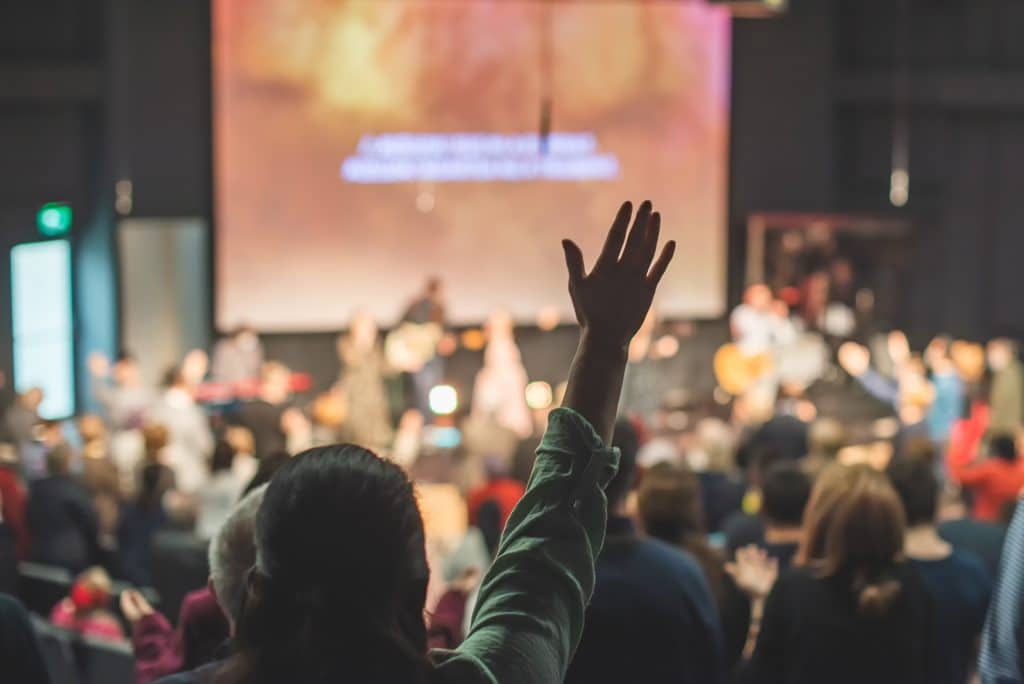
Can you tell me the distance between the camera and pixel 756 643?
342 centimetres

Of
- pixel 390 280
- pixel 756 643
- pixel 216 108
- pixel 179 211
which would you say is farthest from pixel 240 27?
pixel 756 643

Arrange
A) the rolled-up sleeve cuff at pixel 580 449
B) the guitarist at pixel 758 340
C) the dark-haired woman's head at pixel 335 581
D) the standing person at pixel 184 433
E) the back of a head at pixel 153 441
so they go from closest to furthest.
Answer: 1. the dark-haired woman's head at pixel 335 581
2. the rolled-up sleeve cuff at pixel 580 449
3. the back of a head at pixel 153 441
4. the standing person at pixel 184 433
5. the guitarist at pixel 758 340

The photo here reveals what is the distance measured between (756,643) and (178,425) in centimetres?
732

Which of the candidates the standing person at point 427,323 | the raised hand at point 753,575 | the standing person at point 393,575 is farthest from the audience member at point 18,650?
the standing person at point 427,323

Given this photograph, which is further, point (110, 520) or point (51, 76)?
point (51, 76)

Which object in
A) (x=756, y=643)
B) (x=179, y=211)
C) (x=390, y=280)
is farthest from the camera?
(x=390, y=280)

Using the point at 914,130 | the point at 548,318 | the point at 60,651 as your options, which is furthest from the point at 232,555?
the point at 914,130

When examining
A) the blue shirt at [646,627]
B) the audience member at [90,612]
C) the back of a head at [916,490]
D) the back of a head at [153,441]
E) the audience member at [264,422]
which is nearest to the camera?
the blue shirt at [646,627]

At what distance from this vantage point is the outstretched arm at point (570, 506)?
1328 millimetres

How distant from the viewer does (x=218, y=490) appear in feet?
22.9

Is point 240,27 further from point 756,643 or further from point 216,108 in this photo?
point 756,643

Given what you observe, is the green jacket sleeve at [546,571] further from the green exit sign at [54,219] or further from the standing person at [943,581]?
the green exit sign at [54,219]

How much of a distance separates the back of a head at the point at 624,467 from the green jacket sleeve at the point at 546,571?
1.54 metres

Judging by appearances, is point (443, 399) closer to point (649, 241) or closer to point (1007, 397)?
point (1007, 397)
